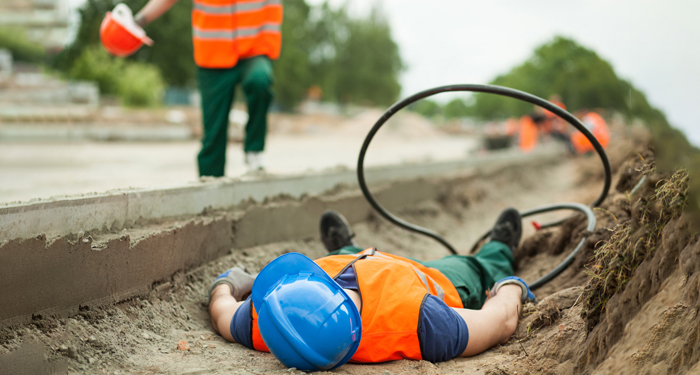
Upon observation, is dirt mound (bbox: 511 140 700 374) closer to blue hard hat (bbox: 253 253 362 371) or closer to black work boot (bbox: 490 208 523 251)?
blue hard hat (bbox: 253 253 362 371)

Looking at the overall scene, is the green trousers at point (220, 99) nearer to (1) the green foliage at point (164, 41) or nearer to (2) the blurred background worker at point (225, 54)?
(2) the blurred background worker at point (225, 54)

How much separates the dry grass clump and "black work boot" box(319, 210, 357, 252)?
160 centimetres

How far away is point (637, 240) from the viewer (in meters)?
1.71

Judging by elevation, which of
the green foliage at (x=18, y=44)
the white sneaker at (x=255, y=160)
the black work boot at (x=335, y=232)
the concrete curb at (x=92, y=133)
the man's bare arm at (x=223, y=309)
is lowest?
the man's bare arm at (x=223, y=309)

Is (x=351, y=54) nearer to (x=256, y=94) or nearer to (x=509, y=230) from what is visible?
(x=256, y=94)

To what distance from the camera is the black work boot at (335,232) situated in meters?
3.21

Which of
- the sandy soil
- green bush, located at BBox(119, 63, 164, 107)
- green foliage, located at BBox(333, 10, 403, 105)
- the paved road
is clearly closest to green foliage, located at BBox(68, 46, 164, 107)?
green bush, located at BBox(119, 63, 164, 107)

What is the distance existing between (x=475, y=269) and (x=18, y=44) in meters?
48.9

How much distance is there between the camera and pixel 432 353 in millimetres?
2049

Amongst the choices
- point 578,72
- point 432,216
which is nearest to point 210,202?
point 432,216

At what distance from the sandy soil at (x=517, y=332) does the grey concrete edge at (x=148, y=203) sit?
0.32 m

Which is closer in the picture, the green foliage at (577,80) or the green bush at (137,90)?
the green foliage at (577,80)

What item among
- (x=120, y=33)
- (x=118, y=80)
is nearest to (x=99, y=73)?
(x=118, y=80)

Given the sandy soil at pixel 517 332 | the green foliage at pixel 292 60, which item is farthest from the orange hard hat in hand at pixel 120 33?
the green foliage at pixel 292 60
